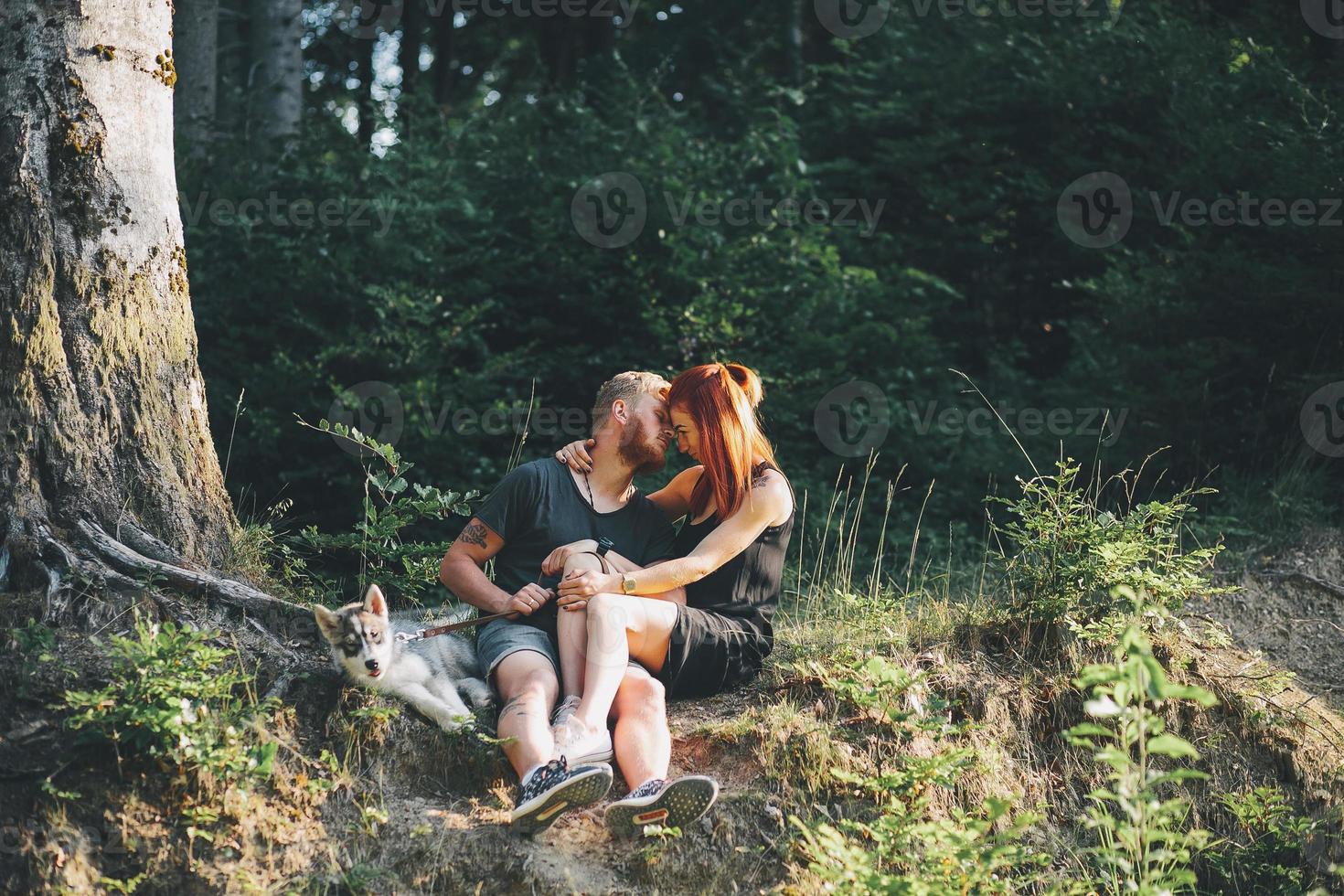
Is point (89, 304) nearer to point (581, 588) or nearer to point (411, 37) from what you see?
point (581, 588)

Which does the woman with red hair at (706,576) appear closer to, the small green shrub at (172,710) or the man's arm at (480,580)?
the man's arm at (480,580)

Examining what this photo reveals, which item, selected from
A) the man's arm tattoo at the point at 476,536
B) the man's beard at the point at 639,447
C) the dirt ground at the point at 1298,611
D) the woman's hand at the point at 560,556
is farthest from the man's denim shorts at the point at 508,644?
the dirt ground at the point at 1298,611

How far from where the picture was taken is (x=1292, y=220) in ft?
23.7

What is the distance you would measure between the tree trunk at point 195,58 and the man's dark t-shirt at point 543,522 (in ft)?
21.4

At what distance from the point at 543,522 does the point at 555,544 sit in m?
0.10

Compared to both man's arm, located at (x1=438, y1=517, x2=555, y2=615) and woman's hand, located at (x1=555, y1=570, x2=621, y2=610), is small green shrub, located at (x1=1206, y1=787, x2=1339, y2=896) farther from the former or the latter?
man's arm, located at (x1=438, y1=517, x2=555, y2=615)

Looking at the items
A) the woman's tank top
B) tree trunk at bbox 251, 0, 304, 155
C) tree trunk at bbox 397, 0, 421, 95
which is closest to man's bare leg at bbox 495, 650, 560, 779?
the woman's tank top

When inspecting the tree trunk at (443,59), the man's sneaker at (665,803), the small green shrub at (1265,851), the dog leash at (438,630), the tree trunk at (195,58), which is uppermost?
the tree trunk at (443,59)

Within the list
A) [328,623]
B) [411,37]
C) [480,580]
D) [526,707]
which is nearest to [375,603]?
[328,623]

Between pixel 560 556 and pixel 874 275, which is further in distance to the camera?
pixel 874 275

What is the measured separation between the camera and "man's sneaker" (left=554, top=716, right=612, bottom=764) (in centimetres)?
375

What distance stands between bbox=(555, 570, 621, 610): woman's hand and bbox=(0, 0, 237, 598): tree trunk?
1.48m

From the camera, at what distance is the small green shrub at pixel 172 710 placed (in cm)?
342

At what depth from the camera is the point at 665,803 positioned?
3.66 metres
